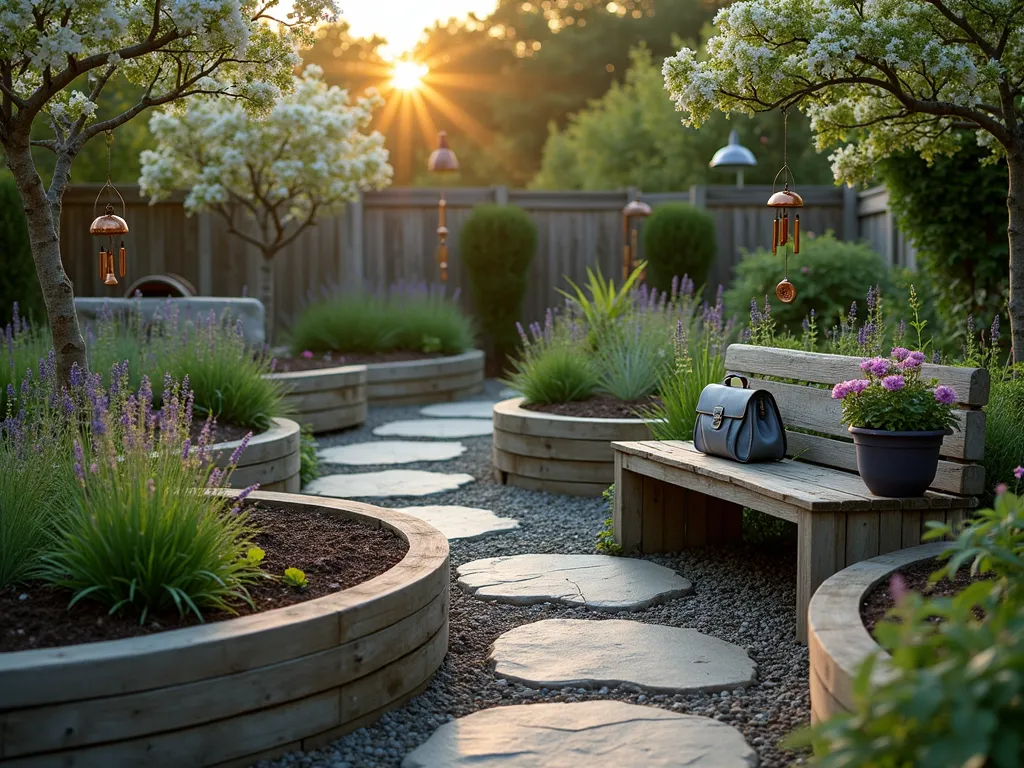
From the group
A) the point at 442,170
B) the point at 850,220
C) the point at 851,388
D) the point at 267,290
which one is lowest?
the point at 851,388

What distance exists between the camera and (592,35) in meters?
24.8

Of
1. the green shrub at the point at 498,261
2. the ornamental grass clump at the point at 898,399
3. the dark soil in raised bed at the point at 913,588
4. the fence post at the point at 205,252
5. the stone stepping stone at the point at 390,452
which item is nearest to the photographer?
the dark soil in raised bed at the point at 913,588

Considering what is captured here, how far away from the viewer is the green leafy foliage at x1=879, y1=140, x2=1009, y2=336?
6.31m

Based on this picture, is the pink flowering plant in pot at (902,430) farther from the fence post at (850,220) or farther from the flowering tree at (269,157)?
the fence post at (850,220)

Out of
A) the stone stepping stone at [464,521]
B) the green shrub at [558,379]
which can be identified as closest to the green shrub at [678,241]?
the green shrub at [558,379]

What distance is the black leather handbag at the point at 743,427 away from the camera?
3.85 m

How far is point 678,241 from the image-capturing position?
1102 centimetres

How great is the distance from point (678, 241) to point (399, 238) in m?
3.07

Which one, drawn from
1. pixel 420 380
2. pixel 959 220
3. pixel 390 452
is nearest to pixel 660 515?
pixel 390 452

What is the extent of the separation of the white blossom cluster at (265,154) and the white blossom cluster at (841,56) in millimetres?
5822

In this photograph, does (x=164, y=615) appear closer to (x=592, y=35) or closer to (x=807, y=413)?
(x=807, y=413)

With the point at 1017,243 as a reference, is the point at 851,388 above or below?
below

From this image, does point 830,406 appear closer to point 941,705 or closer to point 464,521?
point 464,521

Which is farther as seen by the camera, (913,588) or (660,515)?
(660,515)
